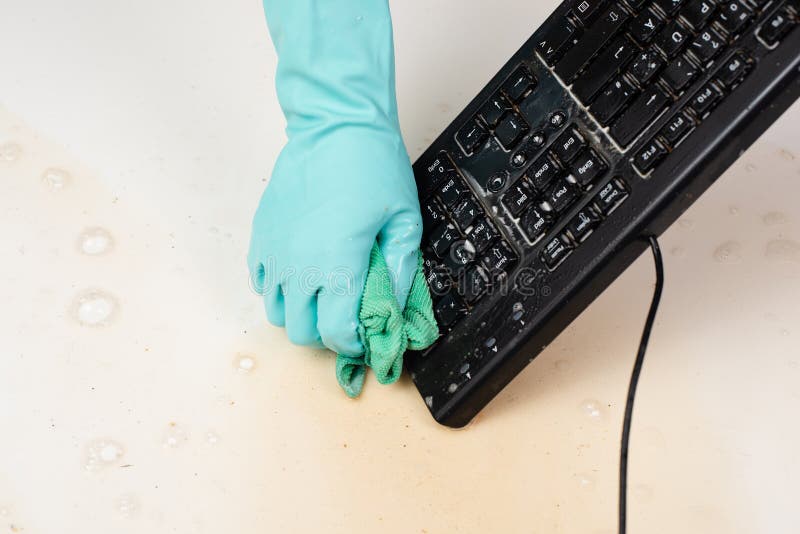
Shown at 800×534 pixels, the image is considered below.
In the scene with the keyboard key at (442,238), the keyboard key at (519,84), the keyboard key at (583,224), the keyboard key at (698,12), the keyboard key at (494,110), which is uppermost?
the keyboard key at (698,12)

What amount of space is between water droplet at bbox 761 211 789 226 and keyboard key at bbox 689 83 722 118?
33 cm

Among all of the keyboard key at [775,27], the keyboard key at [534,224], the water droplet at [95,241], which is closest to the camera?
the keyboard key at [775,27]

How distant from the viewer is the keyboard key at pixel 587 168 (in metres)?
0.61

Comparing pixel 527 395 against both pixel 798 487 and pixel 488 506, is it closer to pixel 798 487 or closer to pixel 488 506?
pixel 488 506

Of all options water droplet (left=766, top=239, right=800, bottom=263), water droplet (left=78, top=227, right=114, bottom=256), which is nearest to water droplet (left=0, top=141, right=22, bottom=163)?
water droplet (left=78, top=227, right=114, bottom=256)

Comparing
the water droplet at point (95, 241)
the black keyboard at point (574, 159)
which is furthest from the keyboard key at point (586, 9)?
the water droplet at point (95, 241)

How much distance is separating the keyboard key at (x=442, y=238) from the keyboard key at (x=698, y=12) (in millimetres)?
251

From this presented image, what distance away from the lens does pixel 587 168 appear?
0.62m

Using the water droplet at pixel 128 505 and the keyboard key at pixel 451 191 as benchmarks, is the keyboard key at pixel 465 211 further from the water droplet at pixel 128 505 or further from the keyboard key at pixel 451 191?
the water droplet at pixel 128 505

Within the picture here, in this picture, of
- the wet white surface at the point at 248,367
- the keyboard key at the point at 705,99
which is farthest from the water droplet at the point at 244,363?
the keyboard key at the point at 705,99

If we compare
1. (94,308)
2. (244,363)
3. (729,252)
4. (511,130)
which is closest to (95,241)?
(94,308)

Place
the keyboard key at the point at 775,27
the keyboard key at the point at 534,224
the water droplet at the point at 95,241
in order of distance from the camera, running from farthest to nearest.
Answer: the water droplet at the point at 95,241, the keyboard key at the point at 534,224, the keyboard key at the point at 775,27

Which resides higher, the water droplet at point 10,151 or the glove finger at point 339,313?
the glove finger at point 339,313

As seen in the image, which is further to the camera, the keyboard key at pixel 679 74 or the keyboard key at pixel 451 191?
the keyboard key at pixel 451 191
